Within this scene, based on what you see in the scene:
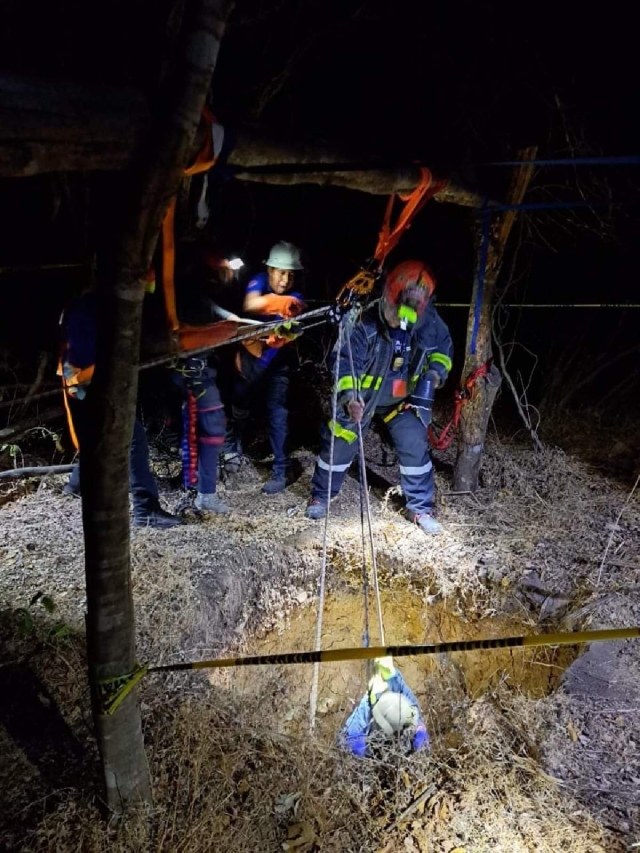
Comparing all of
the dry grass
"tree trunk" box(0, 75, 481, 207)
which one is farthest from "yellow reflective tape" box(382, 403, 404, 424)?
"tree trunk" box(0, 75, 481, 207)

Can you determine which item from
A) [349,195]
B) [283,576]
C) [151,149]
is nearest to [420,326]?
[283,576]

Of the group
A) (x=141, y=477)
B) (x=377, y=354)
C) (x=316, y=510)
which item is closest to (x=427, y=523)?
(x=316, y=510)

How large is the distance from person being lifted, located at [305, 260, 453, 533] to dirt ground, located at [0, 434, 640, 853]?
Answer: 393 mm

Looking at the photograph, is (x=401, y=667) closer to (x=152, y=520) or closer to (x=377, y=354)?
(x=152, y=520)

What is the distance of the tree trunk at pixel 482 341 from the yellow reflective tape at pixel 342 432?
3.87 feet

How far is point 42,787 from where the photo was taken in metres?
2.24

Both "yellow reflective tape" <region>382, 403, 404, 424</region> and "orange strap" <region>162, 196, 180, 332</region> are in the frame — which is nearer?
"orange strap" <region>162, 196, 180, 332</region>

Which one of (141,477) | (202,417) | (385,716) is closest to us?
(385,716)

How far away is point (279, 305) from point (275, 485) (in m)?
1.81

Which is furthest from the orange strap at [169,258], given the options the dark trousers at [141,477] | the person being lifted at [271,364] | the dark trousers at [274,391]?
the dark trousers at [274,391]

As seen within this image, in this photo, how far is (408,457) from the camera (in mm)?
4926

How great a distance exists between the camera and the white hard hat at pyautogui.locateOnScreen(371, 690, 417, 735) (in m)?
3.21

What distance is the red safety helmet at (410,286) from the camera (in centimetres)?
442

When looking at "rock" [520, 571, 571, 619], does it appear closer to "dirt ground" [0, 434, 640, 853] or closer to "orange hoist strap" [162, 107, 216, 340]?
"dirt ground" [0, 434, 640, 853]
